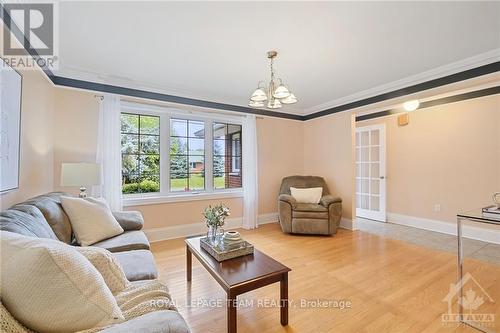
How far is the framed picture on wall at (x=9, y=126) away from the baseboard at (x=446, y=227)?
17.7ft

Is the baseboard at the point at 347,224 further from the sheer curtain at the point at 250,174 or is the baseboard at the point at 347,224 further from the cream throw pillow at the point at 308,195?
the sheer curtain at the point at 250,174

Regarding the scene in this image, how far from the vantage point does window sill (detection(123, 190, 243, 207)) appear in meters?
3.38

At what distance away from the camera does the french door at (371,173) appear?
4.61 m

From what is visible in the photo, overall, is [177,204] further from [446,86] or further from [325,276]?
[446,86]

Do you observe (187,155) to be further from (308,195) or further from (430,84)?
(430,84)

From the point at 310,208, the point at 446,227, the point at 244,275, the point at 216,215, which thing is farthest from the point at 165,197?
the point at 446,227

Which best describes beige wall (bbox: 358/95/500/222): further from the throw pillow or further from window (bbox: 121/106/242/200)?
the throw pillow

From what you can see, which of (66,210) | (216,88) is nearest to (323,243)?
(216,88)

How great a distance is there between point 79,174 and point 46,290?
2.01 m

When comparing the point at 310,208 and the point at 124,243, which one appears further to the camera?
the point at 310,208

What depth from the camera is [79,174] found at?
2432 millimetres

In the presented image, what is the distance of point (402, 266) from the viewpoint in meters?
2.59

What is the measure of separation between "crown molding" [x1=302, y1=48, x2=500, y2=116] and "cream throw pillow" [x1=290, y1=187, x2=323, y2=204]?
5.31ft

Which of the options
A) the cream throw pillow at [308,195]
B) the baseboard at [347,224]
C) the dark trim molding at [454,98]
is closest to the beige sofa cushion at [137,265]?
the cream throw pillow at [308,195]
